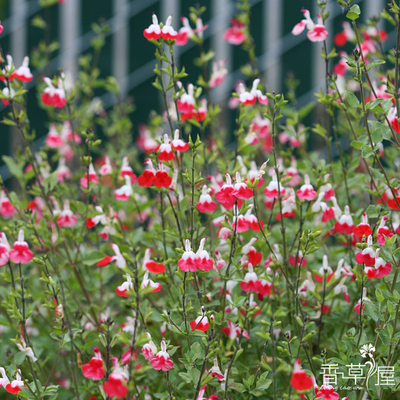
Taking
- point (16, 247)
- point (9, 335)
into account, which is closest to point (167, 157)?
point (16, 247)

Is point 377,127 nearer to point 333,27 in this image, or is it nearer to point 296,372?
point 296,372

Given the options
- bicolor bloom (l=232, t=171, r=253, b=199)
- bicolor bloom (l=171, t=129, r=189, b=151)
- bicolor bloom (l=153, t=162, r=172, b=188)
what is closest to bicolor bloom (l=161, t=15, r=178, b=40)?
bicolor bloom (l=171, t=129, r=189, b=151)

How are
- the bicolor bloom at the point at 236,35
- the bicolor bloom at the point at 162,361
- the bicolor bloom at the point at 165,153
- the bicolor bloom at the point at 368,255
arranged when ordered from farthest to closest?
1. the bicolor bloom at the point at 236,35
2. the bicolor bloom at the point at 165,153
3. the bicolor bloom at the point at 368,255
4. the bicolor bloom at the point at 162,361

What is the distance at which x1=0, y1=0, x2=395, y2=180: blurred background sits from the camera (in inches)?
247

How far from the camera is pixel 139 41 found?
631cm

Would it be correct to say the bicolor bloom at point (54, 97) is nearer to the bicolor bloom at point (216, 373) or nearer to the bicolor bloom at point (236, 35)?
the bicolor bloom at point (236, 35)

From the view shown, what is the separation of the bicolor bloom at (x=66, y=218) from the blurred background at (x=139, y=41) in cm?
431

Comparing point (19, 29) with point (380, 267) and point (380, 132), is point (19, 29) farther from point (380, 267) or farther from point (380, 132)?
point (380, 267)

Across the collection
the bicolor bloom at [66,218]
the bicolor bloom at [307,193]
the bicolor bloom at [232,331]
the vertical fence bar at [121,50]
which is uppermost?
the vertical fence bar at [121,50]

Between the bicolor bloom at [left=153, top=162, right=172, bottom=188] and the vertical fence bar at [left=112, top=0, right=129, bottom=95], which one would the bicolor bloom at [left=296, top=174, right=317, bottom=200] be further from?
the vertical fence bar at [left=112, top=0, right=129, bottom=95]

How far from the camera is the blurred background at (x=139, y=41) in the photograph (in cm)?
628

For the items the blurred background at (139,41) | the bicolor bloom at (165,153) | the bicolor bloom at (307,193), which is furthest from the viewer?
the blurred background at (139,41)

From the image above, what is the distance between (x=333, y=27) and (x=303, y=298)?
4945 mm

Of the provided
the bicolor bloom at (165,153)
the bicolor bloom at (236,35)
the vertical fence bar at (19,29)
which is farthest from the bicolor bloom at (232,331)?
the vertical fence bar at (19,29)
